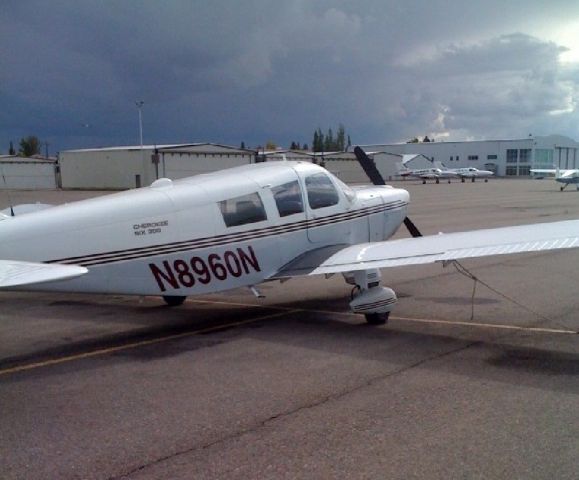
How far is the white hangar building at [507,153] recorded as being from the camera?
A: 4843 inches

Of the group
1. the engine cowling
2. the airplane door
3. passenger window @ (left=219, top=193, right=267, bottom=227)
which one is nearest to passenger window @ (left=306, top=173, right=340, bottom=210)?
the airplane door

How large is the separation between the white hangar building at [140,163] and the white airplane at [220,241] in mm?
49765

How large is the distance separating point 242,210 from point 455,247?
2.93 meters

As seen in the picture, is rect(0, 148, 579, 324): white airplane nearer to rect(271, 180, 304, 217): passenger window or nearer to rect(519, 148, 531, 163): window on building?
rect(271, 180, 304, 217): passenger window

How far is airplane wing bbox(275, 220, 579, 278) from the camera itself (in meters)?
7.60

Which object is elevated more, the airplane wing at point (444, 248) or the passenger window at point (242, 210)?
the passenger window at point (242, 210)

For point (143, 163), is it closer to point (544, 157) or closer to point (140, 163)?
point (140, 163)

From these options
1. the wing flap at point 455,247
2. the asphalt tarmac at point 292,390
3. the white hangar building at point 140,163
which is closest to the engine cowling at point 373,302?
the asphalt tarmac at point 292,390

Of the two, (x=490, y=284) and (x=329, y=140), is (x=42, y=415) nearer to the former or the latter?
(x=490, y=284)

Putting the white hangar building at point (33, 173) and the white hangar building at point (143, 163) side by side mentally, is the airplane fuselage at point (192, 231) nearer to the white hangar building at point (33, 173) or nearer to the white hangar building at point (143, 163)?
the white hangar building at point (143, 163)

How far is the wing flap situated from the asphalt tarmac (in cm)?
95

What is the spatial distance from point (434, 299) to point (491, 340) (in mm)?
2862

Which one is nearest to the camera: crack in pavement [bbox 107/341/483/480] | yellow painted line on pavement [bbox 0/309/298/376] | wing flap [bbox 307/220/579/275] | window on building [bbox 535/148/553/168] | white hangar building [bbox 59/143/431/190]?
crack in pavement [bbox 107/341/483/480]

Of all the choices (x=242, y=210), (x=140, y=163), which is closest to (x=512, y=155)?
(x=140, y=163)
